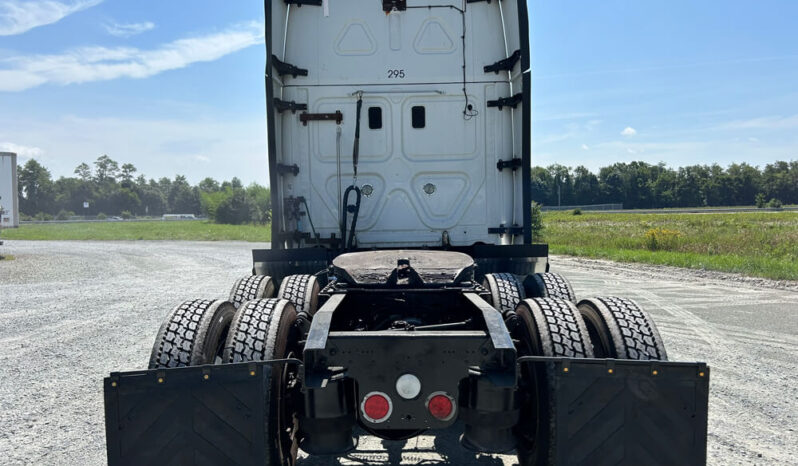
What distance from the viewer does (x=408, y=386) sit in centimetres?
289

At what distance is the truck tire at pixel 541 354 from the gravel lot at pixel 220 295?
91 centimetres

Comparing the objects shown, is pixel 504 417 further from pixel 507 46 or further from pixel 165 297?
pixel 165 297

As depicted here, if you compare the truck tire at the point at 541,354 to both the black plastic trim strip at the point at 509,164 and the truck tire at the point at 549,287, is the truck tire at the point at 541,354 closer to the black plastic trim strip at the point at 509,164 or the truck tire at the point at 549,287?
the truck tire at the point at 549,287

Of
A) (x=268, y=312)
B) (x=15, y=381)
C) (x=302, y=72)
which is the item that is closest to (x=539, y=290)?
(x=268, y=312)

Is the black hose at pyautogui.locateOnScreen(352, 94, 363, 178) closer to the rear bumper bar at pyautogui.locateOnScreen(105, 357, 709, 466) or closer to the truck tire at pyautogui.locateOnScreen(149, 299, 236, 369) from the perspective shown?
the truck tire at pyautogui.locateOnScreen(149, 299, 236, 369)

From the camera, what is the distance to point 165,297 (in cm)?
1248

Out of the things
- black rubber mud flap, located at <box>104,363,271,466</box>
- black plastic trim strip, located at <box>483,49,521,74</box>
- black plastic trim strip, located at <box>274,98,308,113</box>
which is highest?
black plastic trim strip, located at <box>483,49,521,74</box>

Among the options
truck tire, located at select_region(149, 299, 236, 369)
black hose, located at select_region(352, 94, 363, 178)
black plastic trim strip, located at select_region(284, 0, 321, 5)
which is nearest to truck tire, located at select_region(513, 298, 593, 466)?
truck tire, located at select_region(149, 299, 236, 369)

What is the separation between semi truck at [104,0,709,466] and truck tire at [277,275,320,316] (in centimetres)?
2

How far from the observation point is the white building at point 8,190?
Result: 27.2 meters

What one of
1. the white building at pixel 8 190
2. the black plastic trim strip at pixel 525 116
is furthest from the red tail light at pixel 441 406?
the white building at pixel 8 190

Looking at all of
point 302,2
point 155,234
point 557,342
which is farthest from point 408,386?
point 155,234

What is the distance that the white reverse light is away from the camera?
2887mm

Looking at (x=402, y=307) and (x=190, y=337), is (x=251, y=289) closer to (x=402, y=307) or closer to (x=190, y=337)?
(x=402, y=307)
